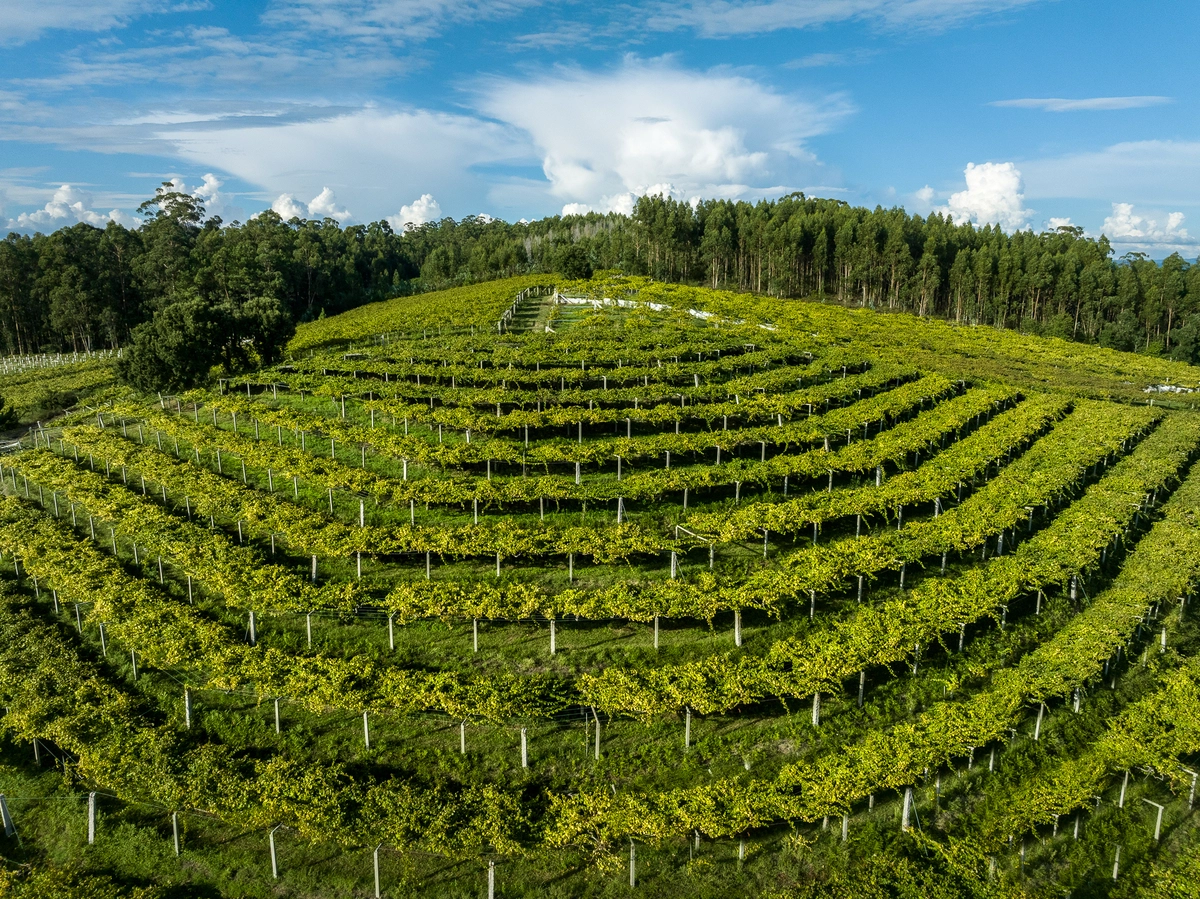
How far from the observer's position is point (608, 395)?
150 ft

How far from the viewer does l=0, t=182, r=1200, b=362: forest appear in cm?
9619

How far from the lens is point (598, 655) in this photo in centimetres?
2372

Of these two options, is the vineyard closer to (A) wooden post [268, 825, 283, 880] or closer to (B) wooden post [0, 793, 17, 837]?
(A) wooden post [268, 825, 283, 880]

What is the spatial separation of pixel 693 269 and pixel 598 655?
401 feet

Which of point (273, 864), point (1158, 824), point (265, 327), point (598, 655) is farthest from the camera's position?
point (265, 327)

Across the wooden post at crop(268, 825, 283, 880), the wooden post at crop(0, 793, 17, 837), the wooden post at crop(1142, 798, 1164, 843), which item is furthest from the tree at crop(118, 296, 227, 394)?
the wooden post at crop(1142, 798, 1164, 843)

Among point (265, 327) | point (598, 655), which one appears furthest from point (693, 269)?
point (598, 655)

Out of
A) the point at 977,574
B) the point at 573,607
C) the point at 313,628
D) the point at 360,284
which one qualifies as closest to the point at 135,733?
the point at 313,628

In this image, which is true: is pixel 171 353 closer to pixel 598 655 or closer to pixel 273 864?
pixel 598 655

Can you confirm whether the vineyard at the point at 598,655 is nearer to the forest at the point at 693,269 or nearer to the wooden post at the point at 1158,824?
the wooden post at the point at 1158,824

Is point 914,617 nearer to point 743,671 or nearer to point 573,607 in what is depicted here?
point 743,671

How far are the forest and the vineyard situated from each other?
189 feet

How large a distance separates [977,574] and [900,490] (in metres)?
7.07

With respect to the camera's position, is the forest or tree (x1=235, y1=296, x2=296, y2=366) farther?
the forest
